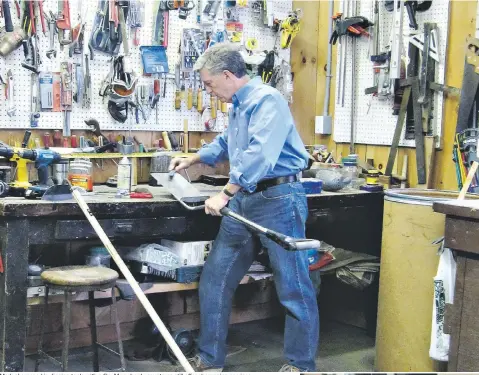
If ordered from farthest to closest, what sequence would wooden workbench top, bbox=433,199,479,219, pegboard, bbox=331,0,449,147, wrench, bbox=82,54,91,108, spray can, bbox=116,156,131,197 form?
pegboard, bbox=331,0,449,147
wrench, bbox=82,54,91,108
spray can, bbox=116,156,131,197
wooden workbench top, bbox=433,199,479,219

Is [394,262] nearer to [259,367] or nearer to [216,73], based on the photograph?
[259,367]

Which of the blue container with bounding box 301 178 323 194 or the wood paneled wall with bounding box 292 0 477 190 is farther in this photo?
the wood paneled wall with bounding box 292 0 477 190

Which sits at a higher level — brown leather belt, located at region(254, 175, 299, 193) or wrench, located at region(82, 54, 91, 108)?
wrench, located at region(82, 54, 91, 108)

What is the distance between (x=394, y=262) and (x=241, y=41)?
5.64 ft

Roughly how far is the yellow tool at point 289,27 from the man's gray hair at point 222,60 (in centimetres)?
137

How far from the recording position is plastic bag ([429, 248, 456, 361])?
2.71 metres

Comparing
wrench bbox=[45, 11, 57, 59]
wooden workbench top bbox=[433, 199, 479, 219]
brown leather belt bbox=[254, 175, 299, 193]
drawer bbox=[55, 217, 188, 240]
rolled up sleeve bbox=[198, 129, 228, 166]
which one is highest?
wrench bbox=[45, 11, 57, 59]

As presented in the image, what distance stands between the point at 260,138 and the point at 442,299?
95cm

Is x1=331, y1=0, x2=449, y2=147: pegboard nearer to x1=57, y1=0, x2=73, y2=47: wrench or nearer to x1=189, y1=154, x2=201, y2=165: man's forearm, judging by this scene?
x1=189, y1=154, x2=201, y2=165: man's forearm

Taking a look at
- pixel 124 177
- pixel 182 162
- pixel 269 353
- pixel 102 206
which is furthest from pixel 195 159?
pixel 269 353

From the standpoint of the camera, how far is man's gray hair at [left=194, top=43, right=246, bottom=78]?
116 inches

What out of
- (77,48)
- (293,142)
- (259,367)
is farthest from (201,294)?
(77,48)

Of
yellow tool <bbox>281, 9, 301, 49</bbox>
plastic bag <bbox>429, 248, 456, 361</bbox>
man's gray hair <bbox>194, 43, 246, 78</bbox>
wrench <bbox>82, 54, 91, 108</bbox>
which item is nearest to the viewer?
plastic bag <bbox>429, 248, 456, 361</bbox>

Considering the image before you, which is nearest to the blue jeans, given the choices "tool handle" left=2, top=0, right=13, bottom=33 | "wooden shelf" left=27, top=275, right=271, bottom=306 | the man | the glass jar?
the man
